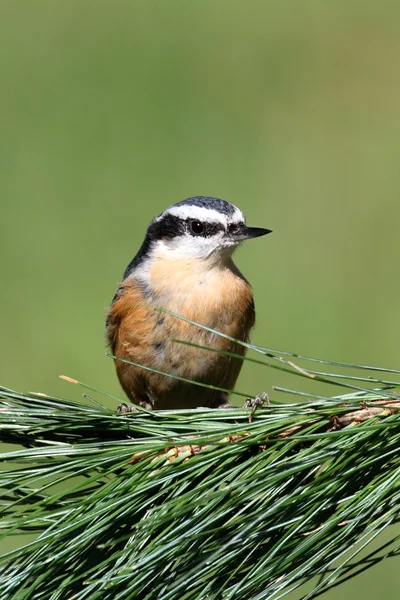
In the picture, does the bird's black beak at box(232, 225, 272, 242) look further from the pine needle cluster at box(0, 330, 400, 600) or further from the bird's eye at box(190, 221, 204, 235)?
the pine needle cluster at box(0, 330, 400, 600)

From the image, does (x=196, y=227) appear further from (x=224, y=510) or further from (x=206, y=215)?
(x=224, y=510)

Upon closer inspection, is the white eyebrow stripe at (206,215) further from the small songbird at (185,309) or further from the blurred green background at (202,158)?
the blurred green background at (202,158)

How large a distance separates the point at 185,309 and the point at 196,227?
1.35ft

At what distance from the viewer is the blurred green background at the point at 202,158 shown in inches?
245

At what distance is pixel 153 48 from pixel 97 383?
12.2 feet

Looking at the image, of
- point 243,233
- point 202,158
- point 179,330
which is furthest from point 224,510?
point 202,158

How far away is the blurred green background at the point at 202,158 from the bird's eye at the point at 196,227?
2.06m

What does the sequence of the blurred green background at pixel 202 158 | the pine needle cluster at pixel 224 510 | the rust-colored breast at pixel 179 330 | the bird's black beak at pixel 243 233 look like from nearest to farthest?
1. the pine needle cluster at pixel 224 510
2. the rust-colored breast at pixel 179 330
3. the bird's black beak at pixel 243 233
4. the blurred green background at pixel 202 158

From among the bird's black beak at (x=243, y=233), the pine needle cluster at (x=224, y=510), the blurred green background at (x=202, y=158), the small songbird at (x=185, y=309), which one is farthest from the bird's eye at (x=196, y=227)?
the blurred green background at (x=202, y=158)

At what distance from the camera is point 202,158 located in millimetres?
7293

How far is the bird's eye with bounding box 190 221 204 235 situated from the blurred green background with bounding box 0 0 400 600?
2.06 metres

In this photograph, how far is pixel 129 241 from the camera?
22.2 feet

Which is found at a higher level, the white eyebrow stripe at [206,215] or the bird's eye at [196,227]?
the white eyebrow stripe at [206,215]

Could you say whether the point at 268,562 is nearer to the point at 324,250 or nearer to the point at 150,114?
the point at 324,250
